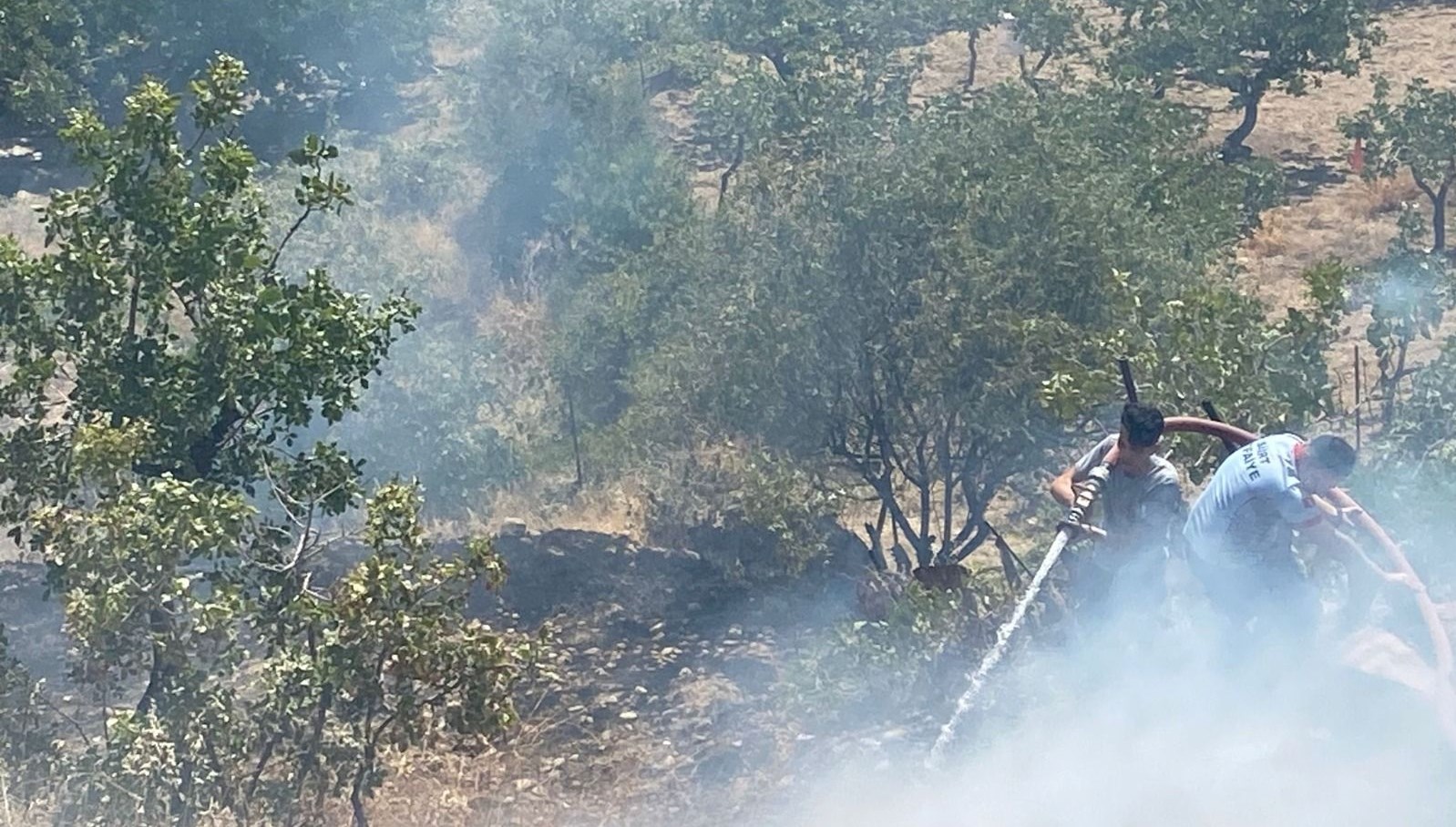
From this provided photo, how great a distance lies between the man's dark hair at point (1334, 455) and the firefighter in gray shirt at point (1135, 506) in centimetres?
57

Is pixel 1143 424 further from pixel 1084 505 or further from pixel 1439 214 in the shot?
pixel 1439 214

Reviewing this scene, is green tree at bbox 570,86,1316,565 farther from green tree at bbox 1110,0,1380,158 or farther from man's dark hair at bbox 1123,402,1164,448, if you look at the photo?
green tree at bbox 1110,0,1380,158

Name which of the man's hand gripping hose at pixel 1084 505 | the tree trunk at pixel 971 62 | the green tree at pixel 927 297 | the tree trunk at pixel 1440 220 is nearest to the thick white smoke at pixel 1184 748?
the man's hand gripping hose at pixel 1084 505

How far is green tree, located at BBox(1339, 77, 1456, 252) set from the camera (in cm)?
1745

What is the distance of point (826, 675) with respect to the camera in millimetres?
9164

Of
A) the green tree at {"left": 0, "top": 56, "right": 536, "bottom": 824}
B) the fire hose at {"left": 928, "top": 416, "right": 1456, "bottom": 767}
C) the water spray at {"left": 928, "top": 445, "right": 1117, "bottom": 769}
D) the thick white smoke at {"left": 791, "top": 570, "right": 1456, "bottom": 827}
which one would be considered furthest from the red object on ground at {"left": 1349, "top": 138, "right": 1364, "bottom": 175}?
the green tree at {"left": 0, "top": 56, "right": 536, "bottom": 824}

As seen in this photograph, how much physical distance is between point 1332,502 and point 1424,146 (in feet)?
46.4

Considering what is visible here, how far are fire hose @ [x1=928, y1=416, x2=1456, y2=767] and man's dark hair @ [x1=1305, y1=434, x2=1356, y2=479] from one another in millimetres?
123

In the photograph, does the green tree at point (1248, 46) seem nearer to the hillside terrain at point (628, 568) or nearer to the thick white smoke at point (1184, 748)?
the hillside terrain at point (628, 568)

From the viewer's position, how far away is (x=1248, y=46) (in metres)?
21.7

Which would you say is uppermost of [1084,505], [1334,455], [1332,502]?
[1084,505]

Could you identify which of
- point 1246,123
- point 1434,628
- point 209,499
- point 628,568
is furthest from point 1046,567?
point 1246,123

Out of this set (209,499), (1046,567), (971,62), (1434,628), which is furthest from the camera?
(971,62)

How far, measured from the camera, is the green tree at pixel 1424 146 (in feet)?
57.3
